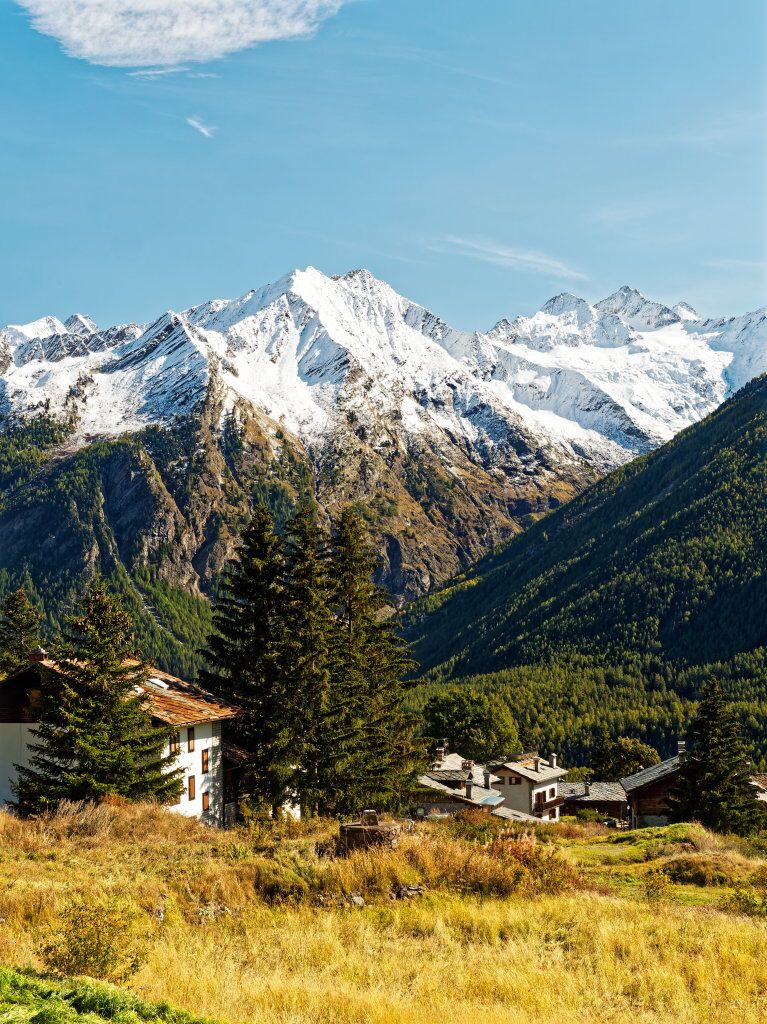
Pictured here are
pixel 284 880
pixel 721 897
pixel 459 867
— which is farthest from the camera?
pixel 721 897

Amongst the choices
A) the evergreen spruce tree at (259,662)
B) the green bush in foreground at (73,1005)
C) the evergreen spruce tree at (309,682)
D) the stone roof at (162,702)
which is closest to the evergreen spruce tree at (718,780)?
the evergreen spruce tree at (309,682)

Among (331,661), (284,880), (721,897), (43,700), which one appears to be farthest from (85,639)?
(721,897)

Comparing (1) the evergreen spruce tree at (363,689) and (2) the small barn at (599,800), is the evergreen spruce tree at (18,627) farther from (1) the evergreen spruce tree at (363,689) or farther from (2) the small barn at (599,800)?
(2) the small barn at (599,800)

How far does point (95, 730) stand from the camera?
3412cm

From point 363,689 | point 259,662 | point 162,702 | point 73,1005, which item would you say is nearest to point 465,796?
point 363,689

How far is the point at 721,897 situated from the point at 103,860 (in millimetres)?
15314

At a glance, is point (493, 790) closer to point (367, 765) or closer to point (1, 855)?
point (367, 765)

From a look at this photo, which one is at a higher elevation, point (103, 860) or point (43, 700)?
point (43, 700)

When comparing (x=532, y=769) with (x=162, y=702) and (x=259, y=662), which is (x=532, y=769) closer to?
(x=259, y=662)

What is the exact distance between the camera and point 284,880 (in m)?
19.7

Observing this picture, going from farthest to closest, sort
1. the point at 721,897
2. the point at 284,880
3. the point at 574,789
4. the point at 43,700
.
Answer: the point at 574,789 < the point at 43,700 < the point at 721,897 < the point at 284,880

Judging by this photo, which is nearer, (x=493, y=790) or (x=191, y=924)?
(x=191, y=924)

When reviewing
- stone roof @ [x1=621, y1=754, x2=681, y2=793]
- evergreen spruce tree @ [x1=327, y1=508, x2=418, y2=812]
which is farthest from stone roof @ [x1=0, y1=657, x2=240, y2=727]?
stone roof @ [x1=621, y1=754, x2=681, y2=793]

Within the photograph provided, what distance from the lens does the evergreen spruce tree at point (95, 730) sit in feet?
109
